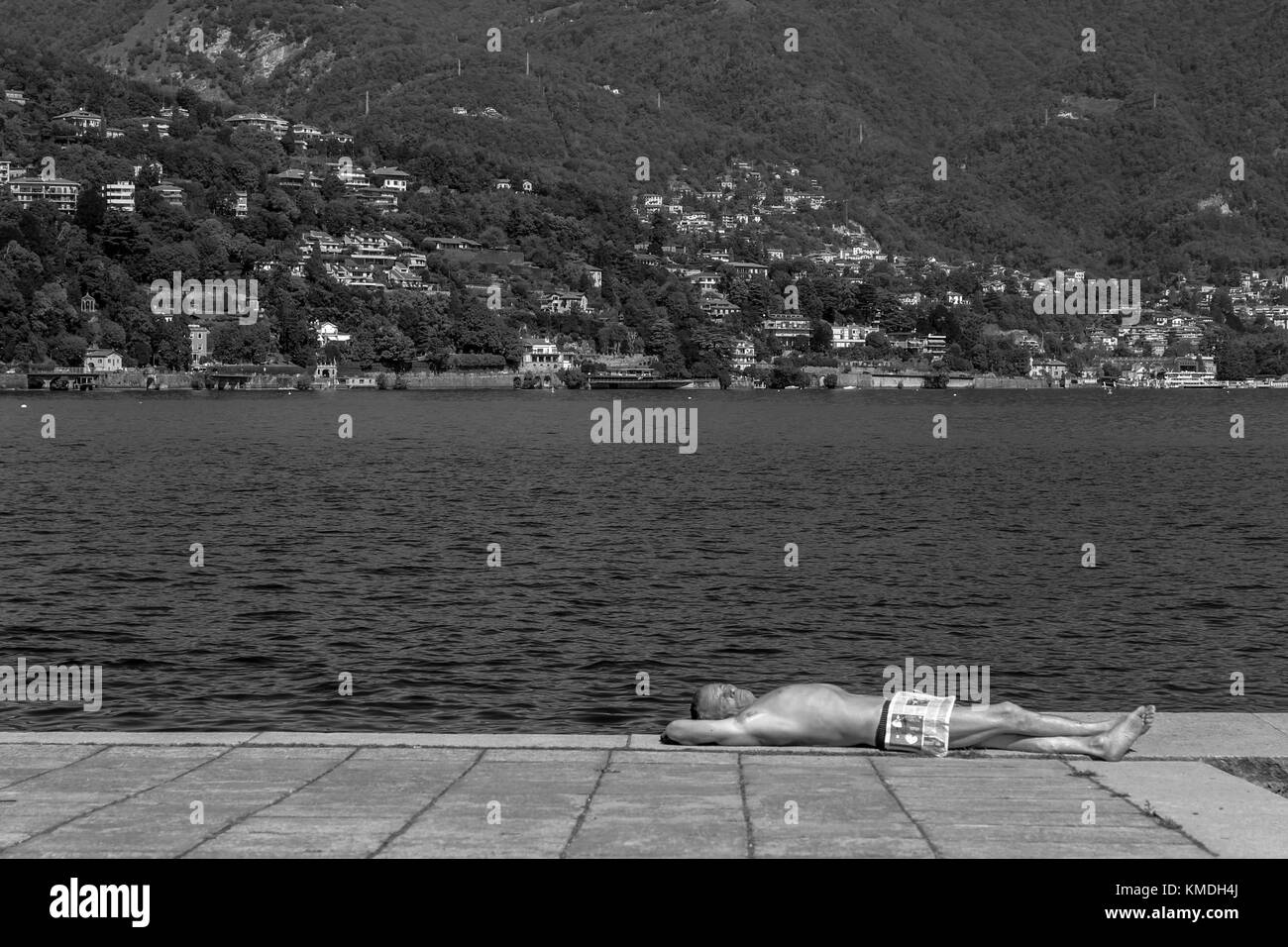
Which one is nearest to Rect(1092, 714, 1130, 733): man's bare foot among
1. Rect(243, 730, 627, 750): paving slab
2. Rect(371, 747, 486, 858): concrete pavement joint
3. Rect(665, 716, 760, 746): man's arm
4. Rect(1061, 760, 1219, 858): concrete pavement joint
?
Rect(1061, 760, 1219, 858): concrete pavement joint

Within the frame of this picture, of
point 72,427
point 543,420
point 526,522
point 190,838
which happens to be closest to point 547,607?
Result: point 526,522

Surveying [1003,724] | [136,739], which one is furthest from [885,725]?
[136,739]

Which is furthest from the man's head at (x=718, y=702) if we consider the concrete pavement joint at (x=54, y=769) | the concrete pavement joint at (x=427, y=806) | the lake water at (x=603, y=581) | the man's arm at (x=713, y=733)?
the lake water at (x=603, y=581)

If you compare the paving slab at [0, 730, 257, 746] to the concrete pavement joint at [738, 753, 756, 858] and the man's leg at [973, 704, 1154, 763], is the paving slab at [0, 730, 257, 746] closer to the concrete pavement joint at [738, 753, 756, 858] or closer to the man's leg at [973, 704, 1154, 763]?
the concrete pavement joint at [738, 753, 756, 858]

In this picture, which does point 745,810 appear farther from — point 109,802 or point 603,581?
point 603,581
